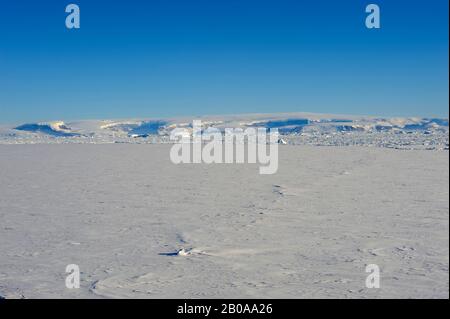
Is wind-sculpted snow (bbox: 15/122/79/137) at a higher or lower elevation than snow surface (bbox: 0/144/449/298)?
higher

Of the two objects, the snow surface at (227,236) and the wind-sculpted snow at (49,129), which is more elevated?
the wind-sculpted snow at (49,129)

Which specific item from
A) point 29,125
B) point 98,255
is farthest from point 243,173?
point 29,125

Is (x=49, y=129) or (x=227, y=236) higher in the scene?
(x=49, y=129)

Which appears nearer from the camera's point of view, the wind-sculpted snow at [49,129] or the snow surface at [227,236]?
the snow surface at [227,236]

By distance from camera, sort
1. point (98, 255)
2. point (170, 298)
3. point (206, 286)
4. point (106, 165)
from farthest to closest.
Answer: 1. point (106, 165)
2. point (98, 255)
3. point (206, 286)
4. point (170, 298)

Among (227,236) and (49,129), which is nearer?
(227,236)

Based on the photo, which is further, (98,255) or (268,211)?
(268,211)

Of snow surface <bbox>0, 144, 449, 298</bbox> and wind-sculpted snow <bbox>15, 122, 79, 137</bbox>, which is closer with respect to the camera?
snow surface <bbox>0, 144, 449, 298</bbox>
